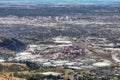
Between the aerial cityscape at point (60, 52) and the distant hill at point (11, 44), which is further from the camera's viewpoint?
the distant hill at point (11, 44)

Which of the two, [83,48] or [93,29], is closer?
[83,48]

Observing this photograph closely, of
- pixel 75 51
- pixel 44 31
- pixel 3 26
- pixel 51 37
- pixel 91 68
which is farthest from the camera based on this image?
pixel 3 26

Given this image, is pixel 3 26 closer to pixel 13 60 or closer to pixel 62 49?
pixel 62 49

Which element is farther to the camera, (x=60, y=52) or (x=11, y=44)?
(x=11, y=44)

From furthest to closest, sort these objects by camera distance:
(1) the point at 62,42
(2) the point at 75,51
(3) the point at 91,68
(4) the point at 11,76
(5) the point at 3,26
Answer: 1. (5) the point at 3,26
2. (1) the point at 62,42
3. (2) the point at 75,51
4. (3) the point at 91,68
5. (4) the point at 11,76

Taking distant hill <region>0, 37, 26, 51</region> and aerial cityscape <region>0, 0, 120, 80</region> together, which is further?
distant hill <region>0, 37, 26, 51</region>

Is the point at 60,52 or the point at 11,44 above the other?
the point at 11,44

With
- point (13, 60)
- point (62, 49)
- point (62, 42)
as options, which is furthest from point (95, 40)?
point (13, 60)
